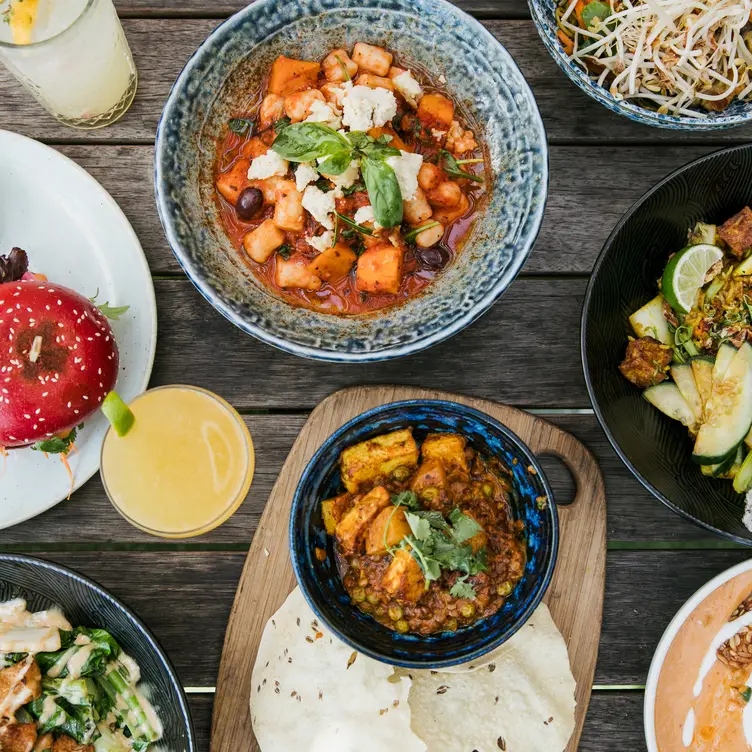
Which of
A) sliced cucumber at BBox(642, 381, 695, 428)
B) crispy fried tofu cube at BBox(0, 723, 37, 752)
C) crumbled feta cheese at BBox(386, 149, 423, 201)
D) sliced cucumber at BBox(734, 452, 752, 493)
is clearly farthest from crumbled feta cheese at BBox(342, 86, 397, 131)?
crispy fried tofu cube at BBox(0, 723, 37, 752)

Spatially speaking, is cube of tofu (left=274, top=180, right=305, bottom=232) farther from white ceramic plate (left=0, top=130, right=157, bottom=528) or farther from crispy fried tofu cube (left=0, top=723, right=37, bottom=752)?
crispy fried tofu cube (left=0, top=723, right=37, bottom=752)

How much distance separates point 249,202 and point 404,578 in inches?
43.0

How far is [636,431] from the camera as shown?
2.08m

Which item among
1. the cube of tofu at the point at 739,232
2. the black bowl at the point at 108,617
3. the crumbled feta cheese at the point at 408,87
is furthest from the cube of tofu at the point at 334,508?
the cube of tofu at the point at 739,232

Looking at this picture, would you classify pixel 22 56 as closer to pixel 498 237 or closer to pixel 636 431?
pixel 498 237

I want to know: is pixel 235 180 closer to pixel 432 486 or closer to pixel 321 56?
pixel 321 56

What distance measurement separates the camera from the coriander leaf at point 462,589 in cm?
197

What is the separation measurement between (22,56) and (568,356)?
5.64ft

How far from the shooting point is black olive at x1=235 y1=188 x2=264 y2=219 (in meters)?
1.95

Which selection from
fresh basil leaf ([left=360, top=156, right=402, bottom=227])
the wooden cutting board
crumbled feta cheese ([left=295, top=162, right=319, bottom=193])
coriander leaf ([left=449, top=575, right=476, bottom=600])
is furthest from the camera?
the wooden cutting board

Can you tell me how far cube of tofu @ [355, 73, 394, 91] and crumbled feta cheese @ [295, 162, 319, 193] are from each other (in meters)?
0.29

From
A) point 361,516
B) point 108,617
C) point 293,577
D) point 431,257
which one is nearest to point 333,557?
point 293,577

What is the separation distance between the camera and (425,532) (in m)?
1.91

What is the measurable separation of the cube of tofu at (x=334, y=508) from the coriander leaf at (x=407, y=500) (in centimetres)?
18
